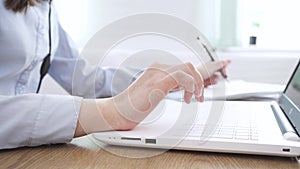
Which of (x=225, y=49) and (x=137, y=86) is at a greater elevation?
(x=137, y=86)

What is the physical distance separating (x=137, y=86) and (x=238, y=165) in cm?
21

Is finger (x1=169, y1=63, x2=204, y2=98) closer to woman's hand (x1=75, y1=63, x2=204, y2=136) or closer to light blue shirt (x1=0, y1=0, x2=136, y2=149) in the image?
woman's hand (x1=75, y1=63, x2=204, y2=136)

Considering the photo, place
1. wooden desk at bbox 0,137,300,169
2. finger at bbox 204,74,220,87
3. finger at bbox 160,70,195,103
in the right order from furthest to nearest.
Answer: finger at bbox 204,74,220,87
finger at bbox 160,70,195,103
wooden desk at bbox 0,137,300,169

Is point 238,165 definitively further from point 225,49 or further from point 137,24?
point 225,49

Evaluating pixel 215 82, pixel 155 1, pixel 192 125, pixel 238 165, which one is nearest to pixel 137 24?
pixel 192 125

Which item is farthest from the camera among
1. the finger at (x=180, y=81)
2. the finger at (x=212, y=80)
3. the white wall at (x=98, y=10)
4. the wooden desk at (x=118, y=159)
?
the white wall at (x=98, y=10)

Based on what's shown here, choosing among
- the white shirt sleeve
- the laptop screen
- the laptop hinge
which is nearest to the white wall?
the white shirt sleeve

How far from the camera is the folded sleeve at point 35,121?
20.6 inches

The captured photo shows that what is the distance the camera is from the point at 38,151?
517mm

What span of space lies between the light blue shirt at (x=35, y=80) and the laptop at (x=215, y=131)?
7cm

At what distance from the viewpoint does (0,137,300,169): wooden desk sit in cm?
46

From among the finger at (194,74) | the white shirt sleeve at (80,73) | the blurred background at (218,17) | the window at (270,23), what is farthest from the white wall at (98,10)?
the finger at (194,74)

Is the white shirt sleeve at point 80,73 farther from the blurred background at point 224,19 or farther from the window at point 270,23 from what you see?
the window at point 270,23

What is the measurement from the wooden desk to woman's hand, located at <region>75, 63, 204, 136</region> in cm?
4
